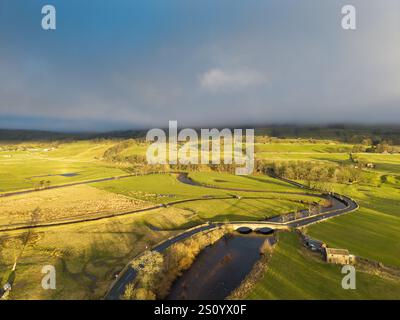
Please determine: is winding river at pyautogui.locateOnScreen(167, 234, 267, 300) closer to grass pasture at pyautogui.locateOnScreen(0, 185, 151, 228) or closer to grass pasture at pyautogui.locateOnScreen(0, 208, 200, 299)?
grass pasture at pyautogui.locateOnScreen(0, 208, 200, 299)

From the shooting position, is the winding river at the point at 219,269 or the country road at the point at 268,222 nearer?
the country road at the point at 268,222

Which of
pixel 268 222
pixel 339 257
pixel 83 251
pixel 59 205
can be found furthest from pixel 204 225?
pixel 59 205

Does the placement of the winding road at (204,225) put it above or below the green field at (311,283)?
above

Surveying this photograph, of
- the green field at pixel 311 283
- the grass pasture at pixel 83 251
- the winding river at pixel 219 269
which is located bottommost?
the winding river at pixel 219 269

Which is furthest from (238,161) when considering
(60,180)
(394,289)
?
(394,289)

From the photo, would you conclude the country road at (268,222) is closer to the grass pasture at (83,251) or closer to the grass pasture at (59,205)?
the grass pasture at (83,251)

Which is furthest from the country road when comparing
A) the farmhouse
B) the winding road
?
the farmhouse

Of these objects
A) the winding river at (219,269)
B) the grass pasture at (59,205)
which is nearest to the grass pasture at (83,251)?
the grass pasture at (59,205)
